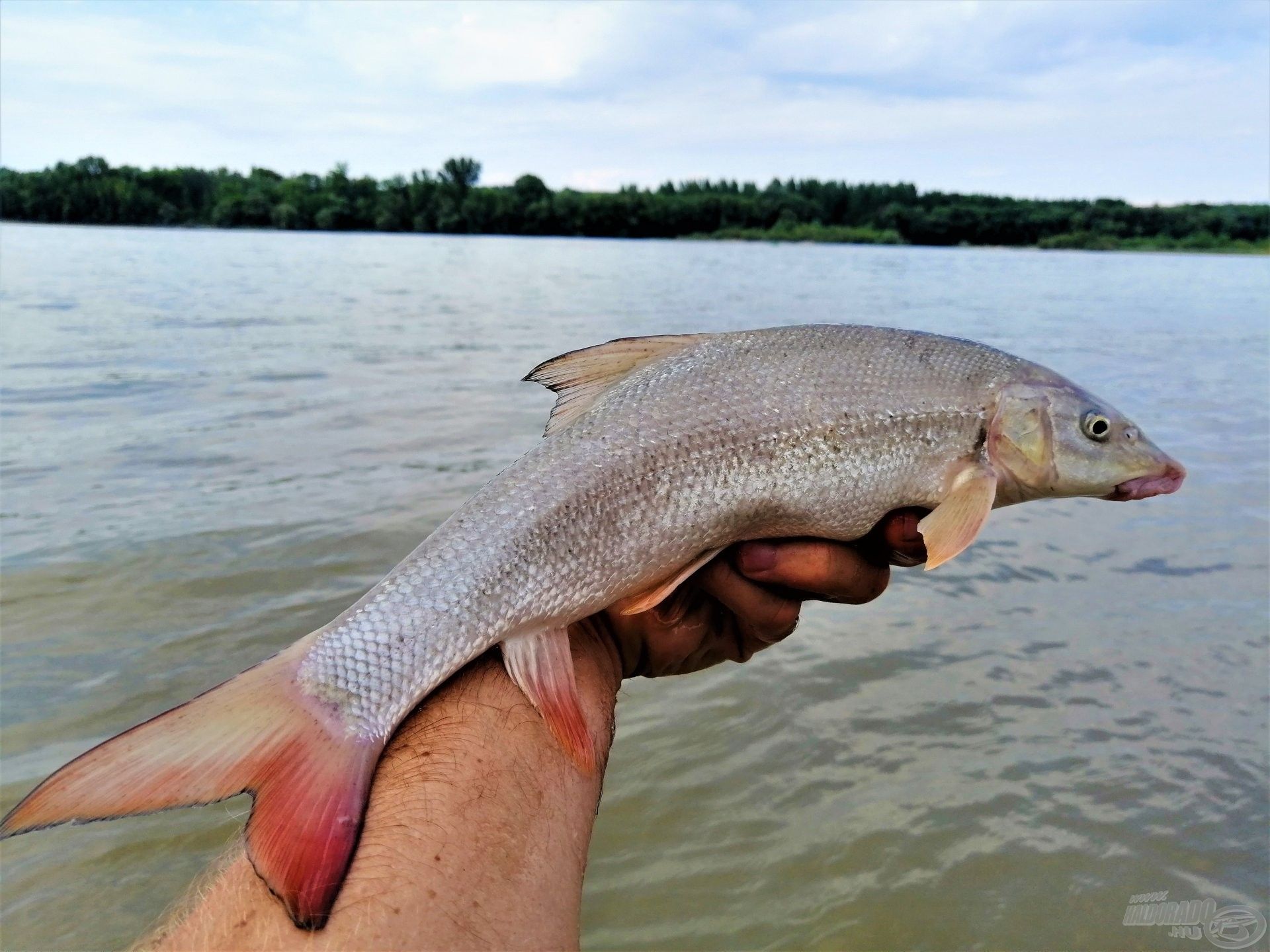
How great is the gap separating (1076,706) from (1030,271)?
5194cm

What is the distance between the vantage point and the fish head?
2773 millimetres

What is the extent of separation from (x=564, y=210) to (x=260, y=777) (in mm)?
109702

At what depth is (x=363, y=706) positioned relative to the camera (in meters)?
1.97

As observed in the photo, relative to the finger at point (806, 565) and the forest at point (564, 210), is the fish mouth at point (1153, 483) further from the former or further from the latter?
the forest at point (564, 210)

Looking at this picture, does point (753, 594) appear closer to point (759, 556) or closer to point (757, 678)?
point (759, 556)

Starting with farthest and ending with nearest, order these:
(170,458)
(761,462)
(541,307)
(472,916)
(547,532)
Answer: (541,307)
(170,458)
(761,462)
(547,532)
(472,916)

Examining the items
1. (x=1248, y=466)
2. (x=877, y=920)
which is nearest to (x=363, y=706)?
(x=877, y=920)

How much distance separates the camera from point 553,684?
2.26m

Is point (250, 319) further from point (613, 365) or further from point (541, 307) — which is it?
point (613, 365)

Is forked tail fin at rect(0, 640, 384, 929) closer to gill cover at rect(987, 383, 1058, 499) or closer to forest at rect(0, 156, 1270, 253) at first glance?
gill cover at rect(987, 383, 1058, 499)

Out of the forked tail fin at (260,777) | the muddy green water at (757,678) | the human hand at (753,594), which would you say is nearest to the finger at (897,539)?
the human hand at (753,594)

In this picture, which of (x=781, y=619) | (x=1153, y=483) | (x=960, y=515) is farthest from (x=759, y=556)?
(x=1153, y=483)

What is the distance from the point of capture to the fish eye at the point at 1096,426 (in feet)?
9.34

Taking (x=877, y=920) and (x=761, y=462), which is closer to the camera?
(x=761, y=462)
